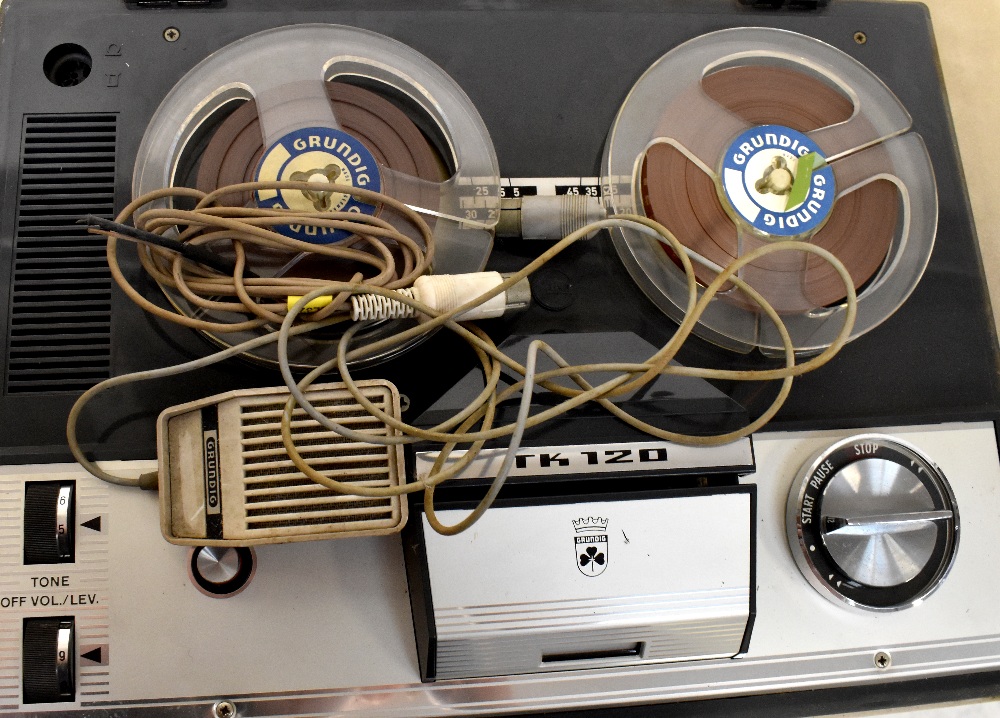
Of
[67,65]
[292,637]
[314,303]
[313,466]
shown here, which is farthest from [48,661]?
[67,65]

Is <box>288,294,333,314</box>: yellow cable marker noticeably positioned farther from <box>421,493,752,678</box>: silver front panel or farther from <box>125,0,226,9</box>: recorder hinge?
<box>125,0,226,9</box>: recorder hinge

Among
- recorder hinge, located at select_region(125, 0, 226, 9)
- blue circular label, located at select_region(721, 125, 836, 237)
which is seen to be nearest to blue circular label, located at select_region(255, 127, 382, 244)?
recorder hinge, located at select_region(125, 0, 226, 9)

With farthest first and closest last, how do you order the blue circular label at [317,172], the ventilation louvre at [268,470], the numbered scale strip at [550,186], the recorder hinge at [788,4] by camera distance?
the recorder hinge at [788,4]
the numbered scale strip at [550,186]
the blue circular label at [317,172]
the ventilation louvre at [268,470]

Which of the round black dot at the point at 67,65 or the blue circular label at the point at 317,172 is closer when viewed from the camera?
the blue circular label at the point at 317,172

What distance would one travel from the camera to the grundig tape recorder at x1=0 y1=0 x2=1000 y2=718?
813 mm

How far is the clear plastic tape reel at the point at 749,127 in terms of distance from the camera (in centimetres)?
94

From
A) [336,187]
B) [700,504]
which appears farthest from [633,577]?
[336,187]

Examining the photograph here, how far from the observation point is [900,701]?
94cm

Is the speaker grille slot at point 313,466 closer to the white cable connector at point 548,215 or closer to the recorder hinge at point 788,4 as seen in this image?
the white cable connector at point 548,215

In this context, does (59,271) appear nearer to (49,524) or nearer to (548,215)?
(49,524)

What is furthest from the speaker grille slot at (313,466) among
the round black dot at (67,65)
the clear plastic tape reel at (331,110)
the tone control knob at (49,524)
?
the round black dot at (67,65)

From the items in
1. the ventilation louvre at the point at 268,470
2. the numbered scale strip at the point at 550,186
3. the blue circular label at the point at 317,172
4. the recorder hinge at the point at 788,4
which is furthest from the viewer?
the recorder hinge at the point at 788,4

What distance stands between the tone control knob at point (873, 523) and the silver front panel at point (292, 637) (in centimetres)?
4

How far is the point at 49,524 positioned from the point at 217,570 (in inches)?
7.2
